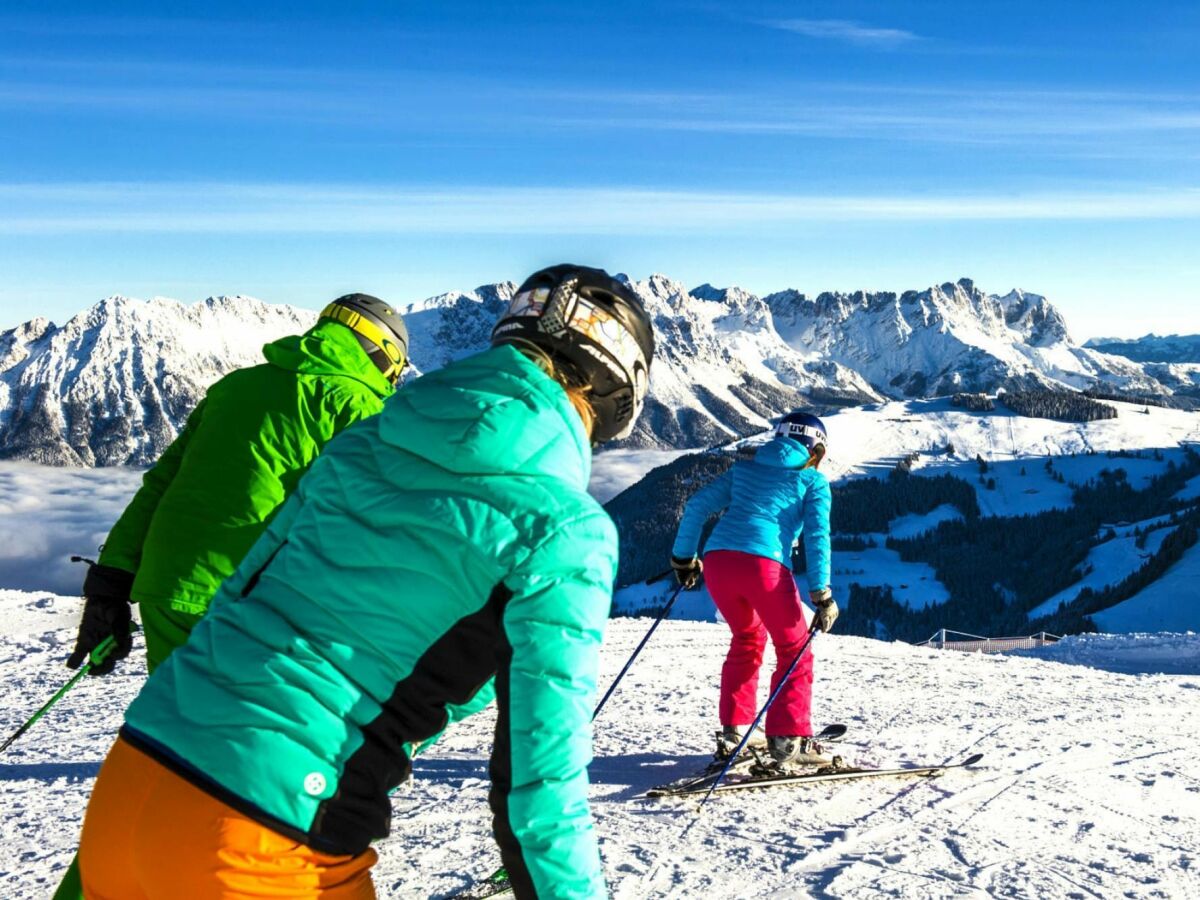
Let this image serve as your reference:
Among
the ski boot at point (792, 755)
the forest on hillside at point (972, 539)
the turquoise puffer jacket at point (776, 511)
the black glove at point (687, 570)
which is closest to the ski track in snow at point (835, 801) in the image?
the ski boot at point (792, 755)

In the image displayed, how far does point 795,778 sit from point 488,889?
282 centimetres

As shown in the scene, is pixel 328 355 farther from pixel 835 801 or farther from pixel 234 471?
pixel 835 801

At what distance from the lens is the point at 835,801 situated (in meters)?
6.52

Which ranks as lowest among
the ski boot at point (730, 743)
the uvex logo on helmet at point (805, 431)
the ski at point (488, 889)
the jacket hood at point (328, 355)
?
the ski boot at point (730, 743)

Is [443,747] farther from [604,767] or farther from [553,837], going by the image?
[553,837]

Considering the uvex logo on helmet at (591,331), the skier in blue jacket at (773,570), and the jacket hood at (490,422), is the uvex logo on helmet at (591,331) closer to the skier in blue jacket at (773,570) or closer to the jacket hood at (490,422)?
the jacket hood at (490,422)

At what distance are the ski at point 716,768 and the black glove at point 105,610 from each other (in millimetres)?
3162

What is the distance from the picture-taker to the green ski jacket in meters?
4.12

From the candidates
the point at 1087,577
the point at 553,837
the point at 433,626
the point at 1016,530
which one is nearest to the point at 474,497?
the point at 433,626

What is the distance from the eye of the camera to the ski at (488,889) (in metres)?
4.45

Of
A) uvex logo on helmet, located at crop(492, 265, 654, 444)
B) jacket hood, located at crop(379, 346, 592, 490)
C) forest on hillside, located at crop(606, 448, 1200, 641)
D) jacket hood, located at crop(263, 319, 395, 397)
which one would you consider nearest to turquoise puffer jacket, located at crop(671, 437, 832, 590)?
jacket hood, located at crop(263, 319, 395, 397)

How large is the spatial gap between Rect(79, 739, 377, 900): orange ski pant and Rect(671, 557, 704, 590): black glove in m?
5.95

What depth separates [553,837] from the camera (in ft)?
6.08

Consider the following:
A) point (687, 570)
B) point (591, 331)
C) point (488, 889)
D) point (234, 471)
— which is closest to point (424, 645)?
point (591, 331)
